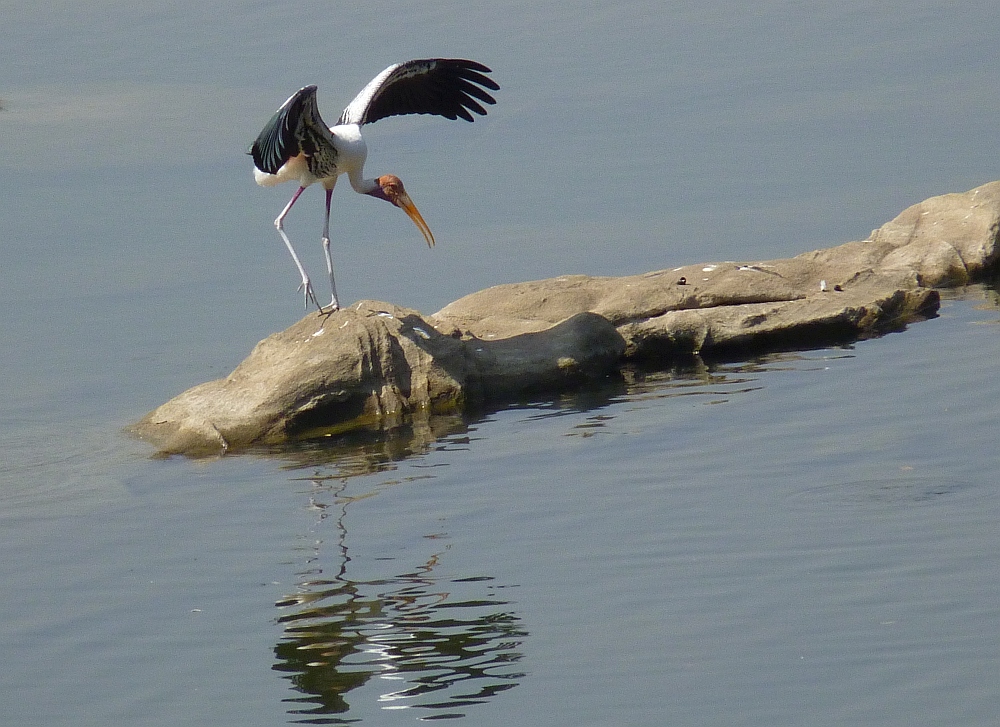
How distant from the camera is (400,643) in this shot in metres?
7.45

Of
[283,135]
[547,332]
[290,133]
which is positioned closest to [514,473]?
[547,332]

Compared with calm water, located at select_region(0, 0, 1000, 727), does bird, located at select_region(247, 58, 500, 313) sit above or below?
above

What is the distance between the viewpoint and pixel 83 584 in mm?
8828

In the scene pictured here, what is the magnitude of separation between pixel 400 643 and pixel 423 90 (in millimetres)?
7097

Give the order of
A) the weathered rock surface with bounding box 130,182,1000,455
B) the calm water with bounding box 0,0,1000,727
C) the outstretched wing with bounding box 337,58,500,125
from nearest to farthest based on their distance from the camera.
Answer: the calm water with bounding box 0,0,1000,727 → the weathered rock surface with bounding box 130,182,1000,455 → the outstretched wing with bounding box 337,58,500,125

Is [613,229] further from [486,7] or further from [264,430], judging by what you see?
[486,7]

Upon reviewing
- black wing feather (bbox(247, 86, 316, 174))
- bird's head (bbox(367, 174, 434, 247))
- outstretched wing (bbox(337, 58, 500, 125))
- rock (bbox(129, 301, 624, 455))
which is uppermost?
outstretched wing (bbox(337, 58, 500, 125))

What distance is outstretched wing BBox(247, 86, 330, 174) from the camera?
38.0ft

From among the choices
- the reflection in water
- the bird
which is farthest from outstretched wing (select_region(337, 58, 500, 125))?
the reflection in water

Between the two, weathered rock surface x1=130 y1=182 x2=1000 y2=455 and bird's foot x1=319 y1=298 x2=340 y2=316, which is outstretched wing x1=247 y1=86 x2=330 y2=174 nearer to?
bird's foot x1=319 y1=298 x2=340 y2=316

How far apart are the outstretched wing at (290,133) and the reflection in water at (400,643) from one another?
13.9ft

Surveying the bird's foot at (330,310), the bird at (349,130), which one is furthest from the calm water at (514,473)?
the bird at (349,130)

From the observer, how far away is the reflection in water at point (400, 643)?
6875 millimetres

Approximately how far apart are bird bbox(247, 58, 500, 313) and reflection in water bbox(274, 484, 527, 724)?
435 centimetres
